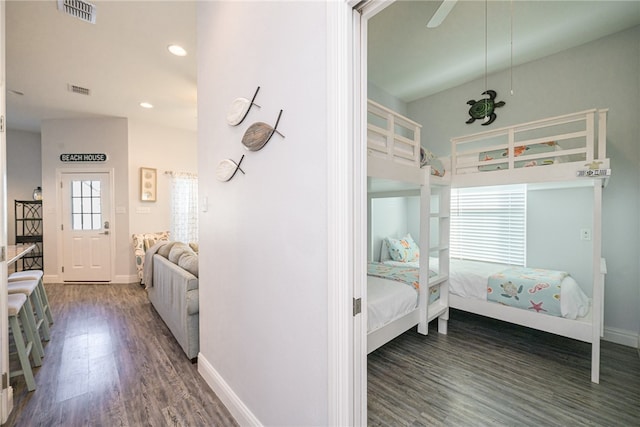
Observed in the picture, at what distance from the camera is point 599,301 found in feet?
6.84

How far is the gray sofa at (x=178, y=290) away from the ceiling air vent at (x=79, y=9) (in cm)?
223

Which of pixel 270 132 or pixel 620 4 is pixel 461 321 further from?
pixel 620 4

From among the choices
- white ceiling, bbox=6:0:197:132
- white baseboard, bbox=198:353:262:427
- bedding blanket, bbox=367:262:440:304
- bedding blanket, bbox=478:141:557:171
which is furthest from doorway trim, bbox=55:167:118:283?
bedding blanket, bbox=478:141:557:171

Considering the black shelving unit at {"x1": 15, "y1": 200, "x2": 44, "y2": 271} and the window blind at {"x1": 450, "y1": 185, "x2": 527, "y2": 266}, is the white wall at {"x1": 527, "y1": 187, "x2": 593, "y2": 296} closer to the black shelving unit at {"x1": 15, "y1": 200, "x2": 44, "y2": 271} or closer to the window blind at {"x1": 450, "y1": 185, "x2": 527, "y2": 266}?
the window blind at {"x1": 450, "y1": 185, "x2": 527, "y2": 266}

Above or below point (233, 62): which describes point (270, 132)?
below

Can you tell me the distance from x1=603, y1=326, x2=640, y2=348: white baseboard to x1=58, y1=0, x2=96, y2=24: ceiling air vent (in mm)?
5711

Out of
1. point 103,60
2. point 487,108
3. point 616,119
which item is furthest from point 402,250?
point 103,60

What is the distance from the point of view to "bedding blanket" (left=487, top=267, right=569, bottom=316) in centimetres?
236

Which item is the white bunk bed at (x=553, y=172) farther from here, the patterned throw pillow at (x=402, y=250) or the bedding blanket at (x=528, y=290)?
the patterned throw pillow at (x=402, y=250)

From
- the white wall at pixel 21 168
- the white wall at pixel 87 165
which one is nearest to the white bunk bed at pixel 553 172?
the white wall at pixel 87 165

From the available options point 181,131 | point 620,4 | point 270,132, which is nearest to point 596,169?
point 620,4

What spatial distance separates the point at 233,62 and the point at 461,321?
352 centimetres

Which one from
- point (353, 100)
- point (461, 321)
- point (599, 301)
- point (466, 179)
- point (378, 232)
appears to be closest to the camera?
point (353, 100)

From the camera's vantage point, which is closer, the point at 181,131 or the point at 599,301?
the point at 599,301
